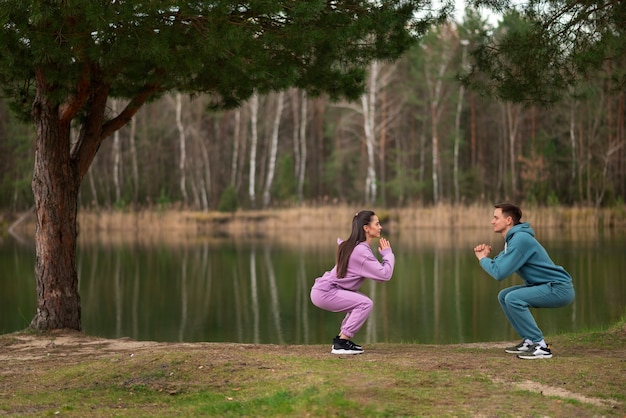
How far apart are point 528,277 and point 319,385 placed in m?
2.50

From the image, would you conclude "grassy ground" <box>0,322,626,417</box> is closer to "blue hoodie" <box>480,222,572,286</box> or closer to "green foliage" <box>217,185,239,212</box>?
"blue hoodie" <box>480,222,572,286</box>

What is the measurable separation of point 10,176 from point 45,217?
106 ft

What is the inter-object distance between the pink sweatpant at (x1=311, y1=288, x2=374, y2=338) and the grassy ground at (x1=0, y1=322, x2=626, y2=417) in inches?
11.6

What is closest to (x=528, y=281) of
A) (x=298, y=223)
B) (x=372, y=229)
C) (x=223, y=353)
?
(x=372, y=229)

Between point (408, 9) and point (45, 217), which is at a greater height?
point (408, 9)

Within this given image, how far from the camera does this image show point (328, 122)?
52938 mm

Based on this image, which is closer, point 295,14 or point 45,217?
point 295,14

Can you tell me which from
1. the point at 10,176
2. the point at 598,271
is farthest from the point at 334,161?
the point at 598,271

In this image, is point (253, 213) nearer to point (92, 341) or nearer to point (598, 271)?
point (598, 271)

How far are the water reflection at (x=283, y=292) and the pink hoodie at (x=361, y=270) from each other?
17.3ft

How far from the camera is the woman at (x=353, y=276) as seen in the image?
25.6ft

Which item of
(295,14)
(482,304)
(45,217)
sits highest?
Result: (295,14)

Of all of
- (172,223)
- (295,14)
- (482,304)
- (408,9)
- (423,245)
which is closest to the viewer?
(295,14)

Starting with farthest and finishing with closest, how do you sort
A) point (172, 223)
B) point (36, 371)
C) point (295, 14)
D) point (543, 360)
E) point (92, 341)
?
point (172, 223) → point (92, 341) → point (295, 14) → point (36, 371) → point (543, 360)
